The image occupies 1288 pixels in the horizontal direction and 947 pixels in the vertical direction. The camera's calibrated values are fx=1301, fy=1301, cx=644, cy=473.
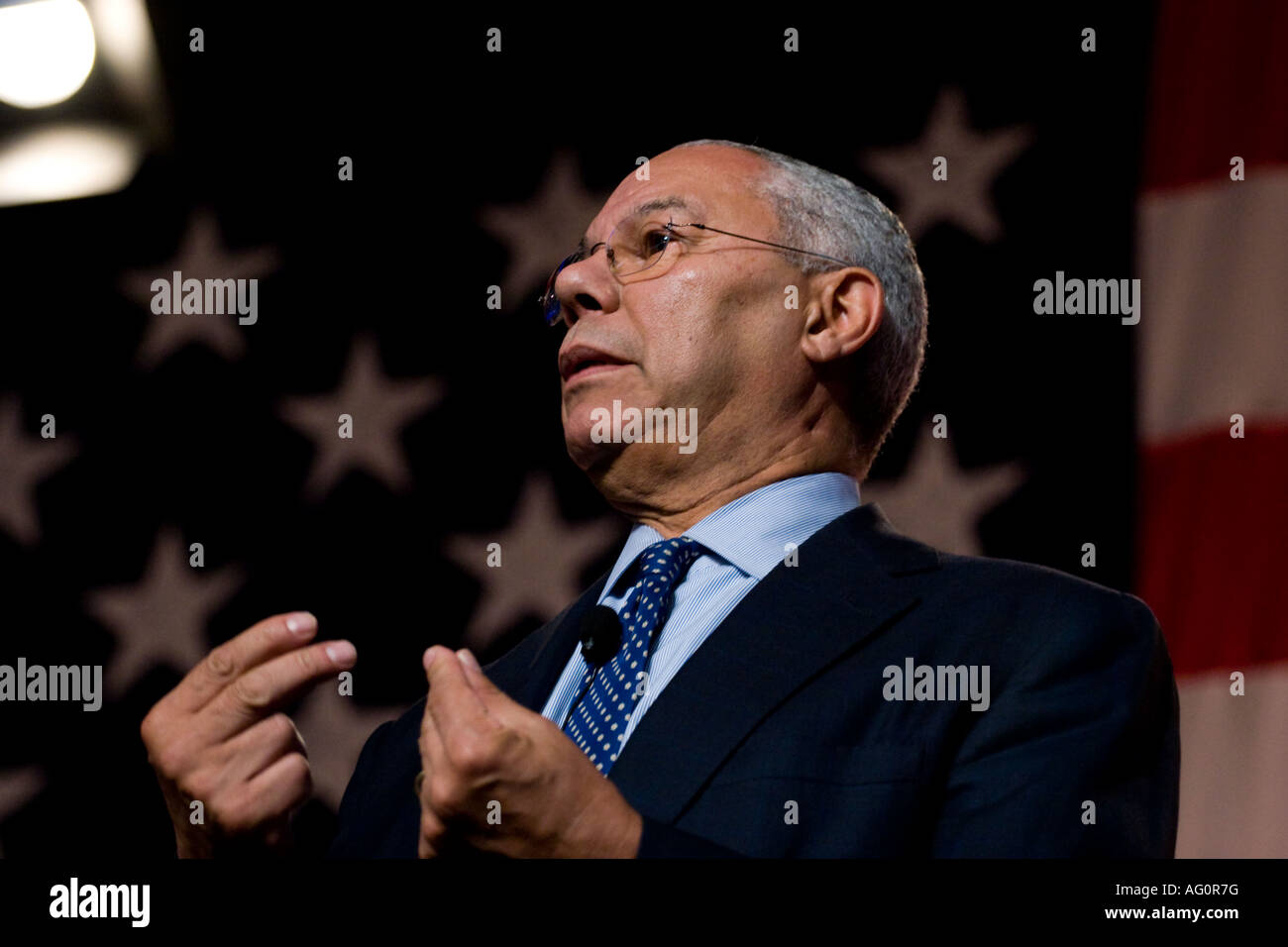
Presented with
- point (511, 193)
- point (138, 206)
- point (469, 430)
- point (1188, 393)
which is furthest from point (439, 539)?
point (1188, 393)

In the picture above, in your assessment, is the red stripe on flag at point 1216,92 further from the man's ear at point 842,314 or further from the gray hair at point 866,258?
the man's ear at point 842,314

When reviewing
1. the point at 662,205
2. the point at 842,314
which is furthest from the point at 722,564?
the point at 662,205

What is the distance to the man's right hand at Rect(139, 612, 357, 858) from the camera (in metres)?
1.39

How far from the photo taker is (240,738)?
4.68 feet

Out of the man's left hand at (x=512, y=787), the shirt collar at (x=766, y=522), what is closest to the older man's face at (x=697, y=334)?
the shirt collar at (x=766, y=522)

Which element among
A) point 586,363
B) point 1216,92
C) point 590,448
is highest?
point 1216,92

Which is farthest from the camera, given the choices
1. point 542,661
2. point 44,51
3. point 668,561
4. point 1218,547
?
point 44,51

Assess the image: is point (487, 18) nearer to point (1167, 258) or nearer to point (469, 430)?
point (469, 430)

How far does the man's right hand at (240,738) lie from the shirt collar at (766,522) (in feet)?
1.47

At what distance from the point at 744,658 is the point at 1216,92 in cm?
189

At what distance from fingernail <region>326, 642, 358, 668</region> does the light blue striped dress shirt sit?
0.27 m

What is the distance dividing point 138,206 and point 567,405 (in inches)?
68.8

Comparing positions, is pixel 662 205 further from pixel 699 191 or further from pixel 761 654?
pixel 761 654

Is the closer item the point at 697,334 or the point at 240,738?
the point at 240,738
